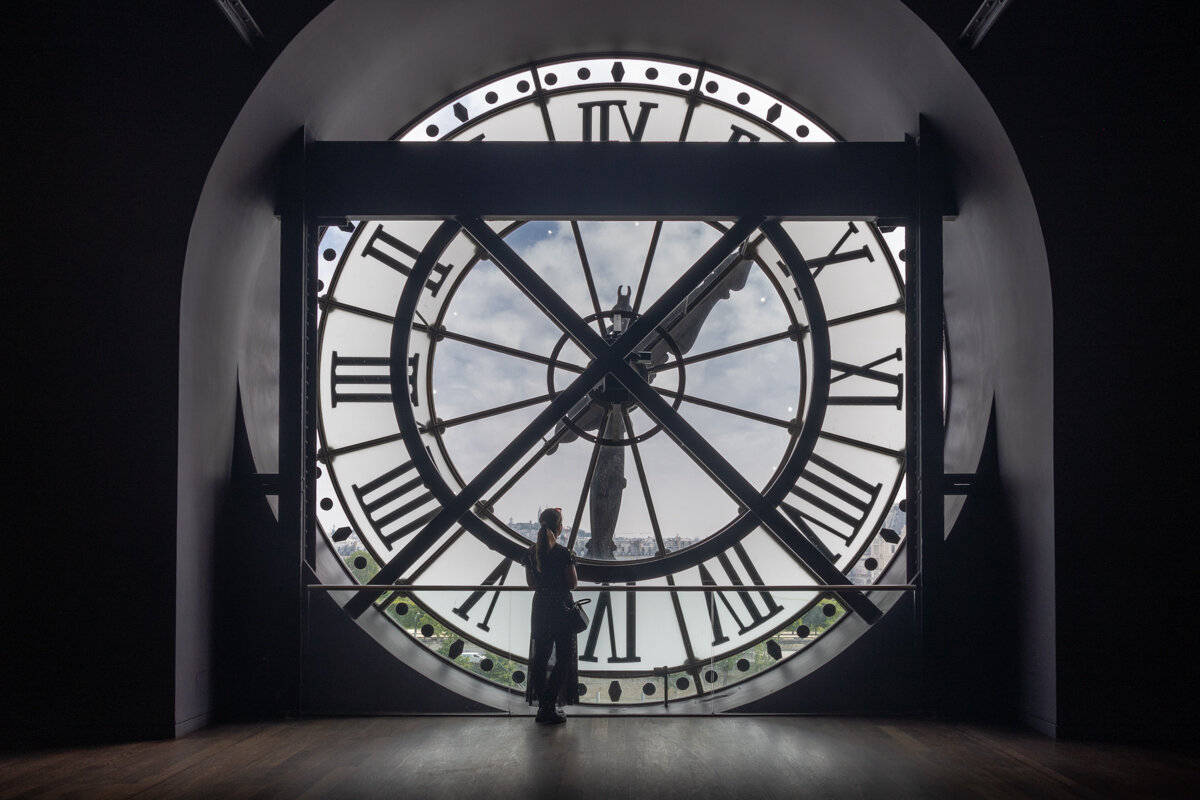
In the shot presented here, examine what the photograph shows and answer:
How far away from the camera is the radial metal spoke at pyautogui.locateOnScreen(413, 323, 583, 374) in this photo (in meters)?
5.50

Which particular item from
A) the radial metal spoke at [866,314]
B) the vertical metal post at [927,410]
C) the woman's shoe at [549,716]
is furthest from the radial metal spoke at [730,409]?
the woman's shoe at [549,716]

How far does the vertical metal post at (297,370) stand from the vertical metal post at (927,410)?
10.4ft

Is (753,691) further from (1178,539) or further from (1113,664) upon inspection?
(1178,539)

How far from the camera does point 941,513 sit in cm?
477

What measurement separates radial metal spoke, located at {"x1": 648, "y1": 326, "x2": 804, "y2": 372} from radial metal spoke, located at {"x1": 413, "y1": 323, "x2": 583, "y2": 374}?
0.53m

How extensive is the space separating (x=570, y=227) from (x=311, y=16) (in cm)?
218

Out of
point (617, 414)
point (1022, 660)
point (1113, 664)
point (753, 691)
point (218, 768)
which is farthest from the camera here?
point (617, 414)

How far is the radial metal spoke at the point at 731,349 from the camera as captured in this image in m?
5.44

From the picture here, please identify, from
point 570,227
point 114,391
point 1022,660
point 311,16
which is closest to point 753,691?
point 1022,660

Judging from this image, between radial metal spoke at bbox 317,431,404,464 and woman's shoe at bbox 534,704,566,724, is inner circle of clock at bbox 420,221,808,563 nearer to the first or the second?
→ radial metal spoke at bbox 317,431,404,464

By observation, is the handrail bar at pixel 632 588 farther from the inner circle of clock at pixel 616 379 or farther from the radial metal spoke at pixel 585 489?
the radial metal spoke at pixel 585 489

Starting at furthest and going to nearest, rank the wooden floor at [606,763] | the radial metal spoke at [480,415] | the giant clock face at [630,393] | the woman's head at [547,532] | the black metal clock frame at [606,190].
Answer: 1. the radial metal spoke at [480,415]
2. the giant clock face at [630,393]
3. the black metal clock frame at [606,190]
4. the woman's head at [547,532]
5. the wooden floor at [606,763]

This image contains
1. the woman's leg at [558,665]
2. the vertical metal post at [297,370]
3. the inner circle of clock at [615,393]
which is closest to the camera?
the woman's leg at [558,665]

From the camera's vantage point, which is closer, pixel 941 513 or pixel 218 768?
pixel 218 768
